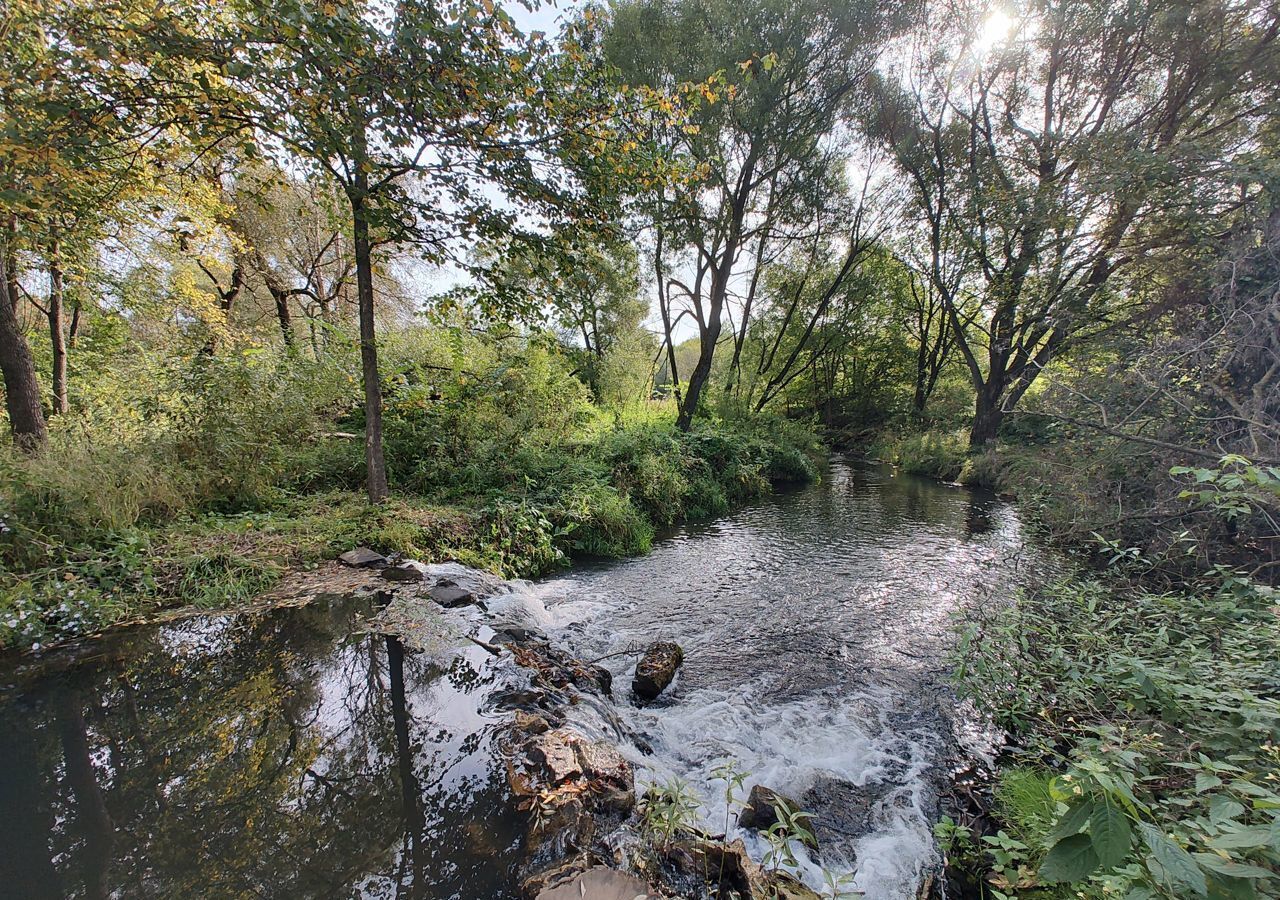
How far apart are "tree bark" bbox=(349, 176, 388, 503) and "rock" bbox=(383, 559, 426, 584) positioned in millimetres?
1688

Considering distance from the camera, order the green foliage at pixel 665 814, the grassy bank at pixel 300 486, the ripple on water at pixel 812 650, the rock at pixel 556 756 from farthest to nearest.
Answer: the grassy bank at pixel 300 486, the ripple on water at pixel 812 650, the rock at pixel 556 756, the green foliage at pixel 665 814

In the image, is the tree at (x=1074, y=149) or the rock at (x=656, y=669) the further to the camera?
the tree at (x=1074, y=149)

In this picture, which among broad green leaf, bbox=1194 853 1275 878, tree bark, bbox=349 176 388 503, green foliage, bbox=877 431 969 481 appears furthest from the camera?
green foliage, bbox=877 431 969 481

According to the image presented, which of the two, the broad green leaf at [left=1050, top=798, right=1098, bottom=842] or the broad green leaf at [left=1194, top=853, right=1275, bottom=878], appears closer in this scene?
the broad green leaf at [left=1194, top=853, right=1275, bottom=878]

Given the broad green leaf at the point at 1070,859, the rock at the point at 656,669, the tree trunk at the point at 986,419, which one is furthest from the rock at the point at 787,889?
the tree trunk at the point at 986,419

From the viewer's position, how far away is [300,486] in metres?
7.19

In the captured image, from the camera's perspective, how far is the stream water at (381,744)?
206 centimetres

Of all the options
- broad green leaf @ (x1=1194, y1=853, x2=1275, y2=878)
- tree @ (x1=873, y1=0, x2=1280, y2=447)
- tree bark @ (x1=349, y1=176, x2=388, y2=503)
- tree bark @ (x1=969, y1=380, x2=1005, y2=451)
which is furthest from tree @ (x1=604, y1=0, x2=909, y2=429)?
broad green leaf @ (x1=1194, y1=853, x2=1275, y2=878)

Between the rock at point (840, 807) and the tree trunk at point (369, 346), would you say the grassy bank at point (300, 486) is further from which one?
the rock at point (840, 807)

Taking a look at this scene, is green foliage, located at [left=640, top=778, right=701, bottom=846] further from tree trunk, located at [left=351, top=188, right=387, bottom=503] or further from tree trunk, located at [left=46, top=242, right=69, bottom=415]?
tree trunk, located at [left=46, top=242, right=69, bottom=415]

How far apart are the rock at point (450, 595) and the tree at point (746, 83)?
8.58m

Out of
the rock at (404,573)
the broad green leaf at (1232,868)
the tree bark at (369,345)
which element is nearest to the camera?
the broad green leaf at (1232,868)

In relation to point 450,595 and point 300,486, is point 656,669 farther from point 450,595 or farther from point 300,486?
→ point 300,486

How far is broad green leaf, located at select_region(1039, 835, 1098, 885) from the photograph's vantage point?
3.97 ft
